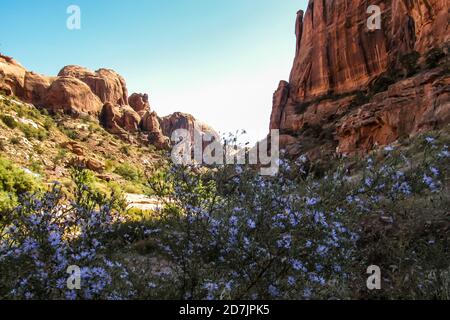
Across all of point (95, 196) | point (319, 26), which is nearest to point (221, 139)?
point (95, 196)

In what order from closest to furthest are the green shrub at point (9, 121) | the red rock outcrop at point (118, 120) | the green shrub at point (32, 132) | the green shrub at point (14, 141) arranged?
the green shrub at point (14, 141), the green shrub at point (9, 121), the green shrub at point (32, 132), the red rock outcrop at point (118, 120)

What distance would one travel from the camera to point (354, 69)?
3903 cm

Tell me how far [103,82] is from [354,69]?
144 feet

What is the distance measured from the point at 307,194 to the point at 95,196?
8.00ft

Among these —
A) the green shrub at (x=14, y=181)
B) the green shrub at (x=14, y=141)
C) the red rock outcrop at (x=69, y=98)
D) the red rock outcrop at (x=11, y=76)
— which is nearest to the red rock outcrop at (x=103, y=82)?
the red rock outcrop at (x=69, y=98)

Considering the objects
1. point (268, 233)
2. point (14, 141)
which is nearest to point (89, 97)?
point (14, 141)

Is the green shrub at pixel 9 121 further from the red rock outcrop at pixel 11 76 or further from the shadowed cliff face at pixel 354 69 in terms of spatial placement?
the shadowed cliff face at pixel 354 69

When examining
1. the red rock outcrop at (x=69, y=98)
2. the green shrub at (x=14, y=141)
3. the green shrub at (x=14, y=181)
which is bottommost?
the green shrub at (x=14, y=181)

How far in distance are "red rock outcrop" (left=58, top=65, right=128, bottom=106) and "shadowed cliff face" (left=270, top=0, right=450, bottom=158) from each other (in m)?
31.3

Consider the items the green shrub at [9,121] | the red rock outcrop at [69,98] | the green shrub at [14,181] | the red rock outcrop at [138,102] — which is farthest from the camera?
the red rock outcrop at [138,102]

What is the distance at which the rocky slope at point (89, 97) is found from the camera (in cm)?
4625

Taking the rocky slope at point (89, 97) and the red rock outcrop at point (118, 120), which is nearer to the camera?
the rocky slope at point (89, 97)

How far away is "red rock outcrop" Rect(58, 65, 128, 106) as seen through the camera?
61.8 m

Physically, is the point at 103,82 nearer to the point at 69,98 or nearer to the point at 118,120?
the point at 118,120
